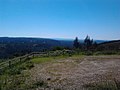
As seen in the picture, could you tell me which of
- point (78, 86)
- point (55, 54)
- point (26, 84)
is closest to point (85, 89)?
point (78, 86)

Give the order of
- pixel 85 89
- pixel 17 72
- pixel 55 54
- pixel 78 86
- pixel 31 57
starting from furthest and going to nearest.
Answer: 1. pixel 55 54
2. pixel 31 57
3. pixel 17 72
4. pixel 78 86
5. pixel 85 89

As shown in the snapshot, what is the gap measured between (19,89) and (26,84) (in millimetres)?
1539

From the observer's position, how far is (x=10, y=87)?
15000mm

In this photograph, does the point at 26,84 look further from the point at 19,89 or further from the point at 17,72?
the point at 17,72

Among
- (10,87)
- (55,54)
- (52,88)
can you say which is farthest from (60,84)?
(55,54)

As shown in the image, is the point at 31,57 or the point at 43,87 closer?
the point at 43,87

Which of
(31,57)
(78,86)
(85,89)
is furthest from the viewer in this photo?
(31,57)

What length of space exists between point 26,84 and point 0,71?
7159mm

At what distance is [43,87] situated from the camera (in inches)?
594

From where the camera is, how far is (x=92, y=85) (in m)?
14.9

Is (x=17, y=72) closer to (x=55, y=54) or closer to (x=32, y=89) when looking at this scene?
(x=32, y=89)

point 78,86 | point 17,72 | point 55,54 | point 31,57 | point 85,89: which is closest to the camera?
point 85,89

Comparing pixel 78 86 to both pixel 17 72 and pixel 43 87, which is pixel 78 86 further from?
pixel 17 72

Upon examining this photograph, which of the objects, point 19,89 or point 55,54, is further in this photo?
point 55,54
